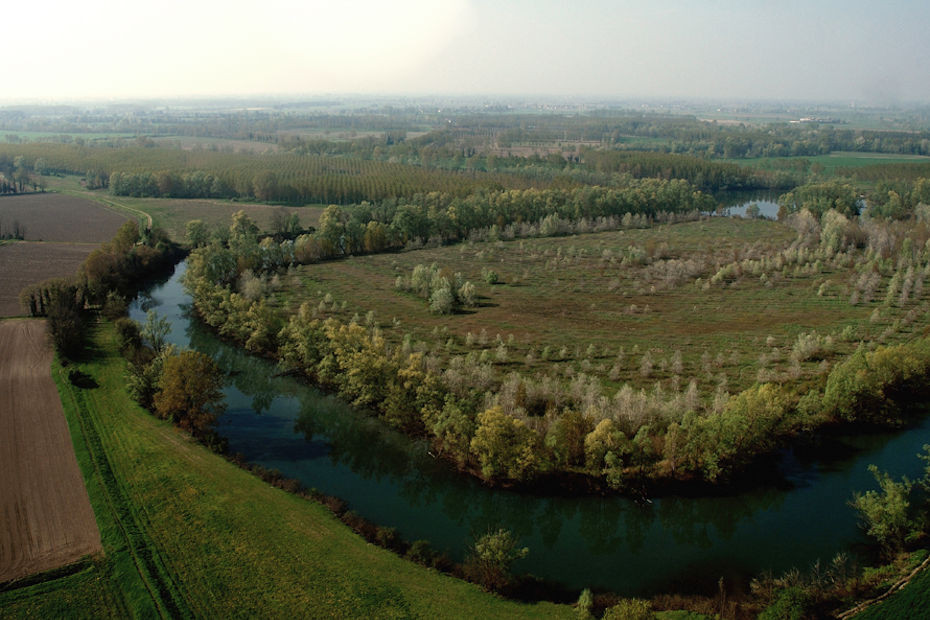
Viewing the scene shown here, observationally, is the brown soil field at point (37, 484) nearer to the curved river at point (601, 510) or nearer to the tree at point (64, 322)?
the tree at point (64, 322)

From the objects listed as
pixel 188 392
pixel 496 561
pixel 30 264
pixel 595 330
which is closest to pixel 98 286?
pixel 30 264

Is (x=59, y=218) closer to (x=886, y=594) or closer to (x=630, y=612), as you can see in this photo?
(x=630, y=612)

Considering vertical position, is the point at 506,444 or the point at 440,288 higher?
the point at 440,288

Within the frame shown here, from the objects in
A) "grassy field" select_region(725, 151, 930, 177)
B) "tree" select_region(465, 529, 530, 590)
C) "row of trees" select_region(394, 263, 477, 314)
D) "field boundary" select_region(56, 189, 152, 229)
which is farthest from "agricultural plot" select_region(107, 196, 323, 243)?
"grassy field" select_region(725, 151, 930, 177)

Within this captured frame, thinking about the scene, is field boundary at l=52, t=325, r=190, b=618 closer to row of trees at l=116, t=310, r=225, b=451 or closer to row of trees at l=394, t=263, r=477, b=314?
row of trees at l=116, t=310, r=225, b=451

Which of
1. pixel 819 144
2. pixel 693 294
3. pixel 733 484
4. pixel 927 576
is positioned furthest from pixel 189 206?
pixel 819 144

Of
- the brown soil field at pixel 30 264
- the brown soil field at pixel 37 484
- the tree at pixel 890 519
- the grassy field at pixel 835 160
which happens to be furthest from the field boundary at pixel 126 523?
the grassy field at pixel 835 160

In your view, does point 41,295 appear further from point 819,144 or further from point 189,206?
point 819,144
